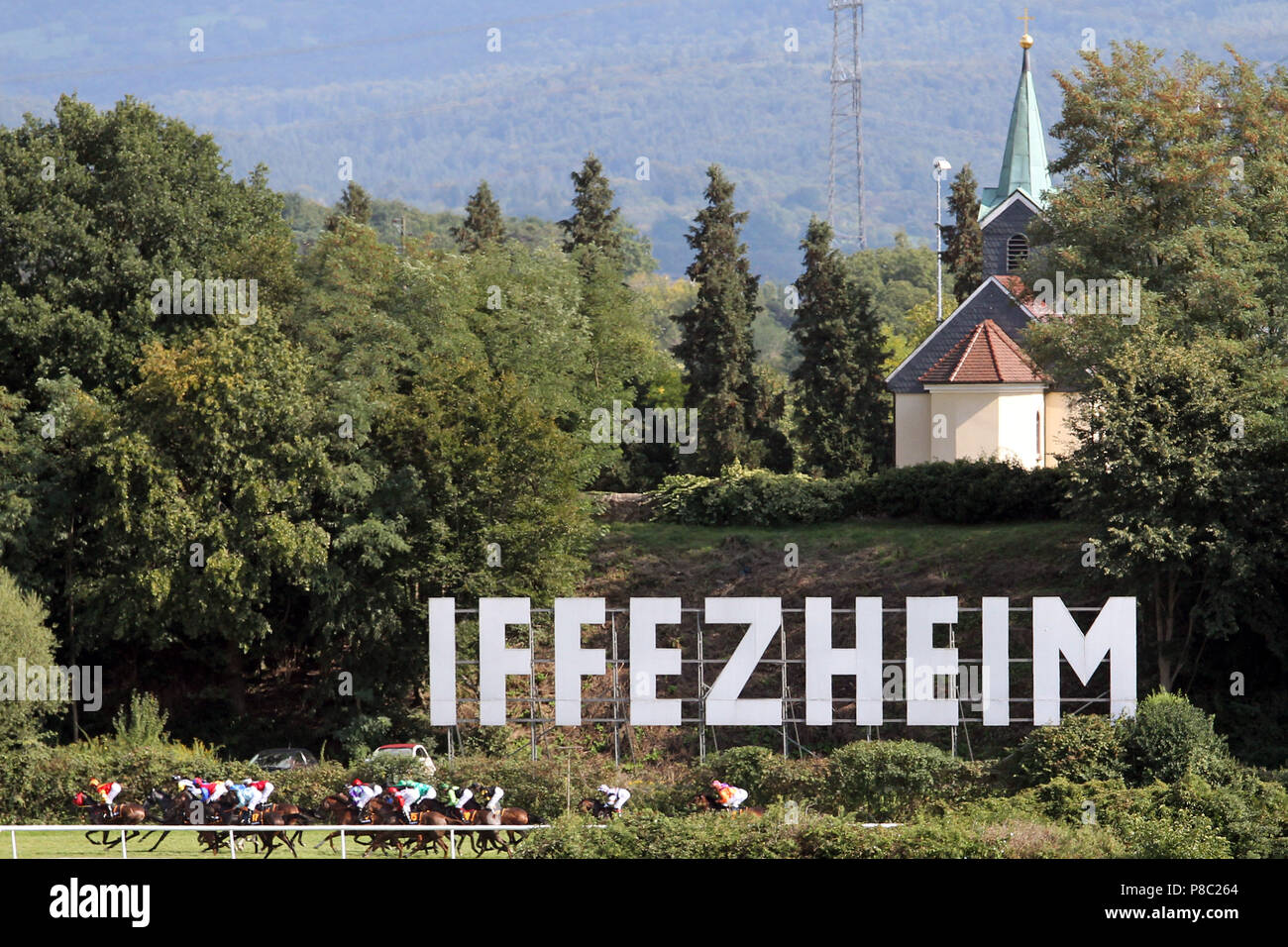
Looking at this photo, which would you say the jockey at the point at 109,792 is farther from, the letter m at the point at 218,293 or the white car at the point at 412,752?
the letter m at the point at 218,293

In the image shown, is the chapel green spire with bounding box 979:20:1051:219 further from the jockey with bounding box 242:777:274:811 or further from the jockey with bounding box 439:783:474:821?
the jockey with bounding box 242:777:274:811

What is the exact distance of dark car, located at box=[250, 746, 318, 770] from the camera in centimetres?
3391

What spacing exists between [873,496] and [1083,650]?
1487cm

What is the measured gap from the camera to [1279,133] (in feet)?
124

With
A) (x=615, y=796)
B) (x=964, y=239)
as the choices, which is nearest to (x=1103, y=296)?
(x=615, y=796)

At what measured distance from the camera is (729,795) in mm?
26953

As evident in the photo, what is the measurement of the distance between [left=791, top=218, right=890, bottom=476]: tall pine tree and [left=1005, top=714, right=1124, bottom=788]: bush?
27.7m

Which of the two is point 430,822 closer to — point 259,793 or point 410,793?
point 410,793

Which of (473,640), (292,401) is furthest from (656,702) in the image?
(292,401)

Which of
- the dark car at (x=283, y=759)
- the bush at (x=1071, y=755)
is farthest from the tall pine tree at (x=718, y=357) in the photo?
the bush at (x=1071, y=755)

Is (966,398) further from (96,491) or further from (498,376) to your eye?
(96,491)
